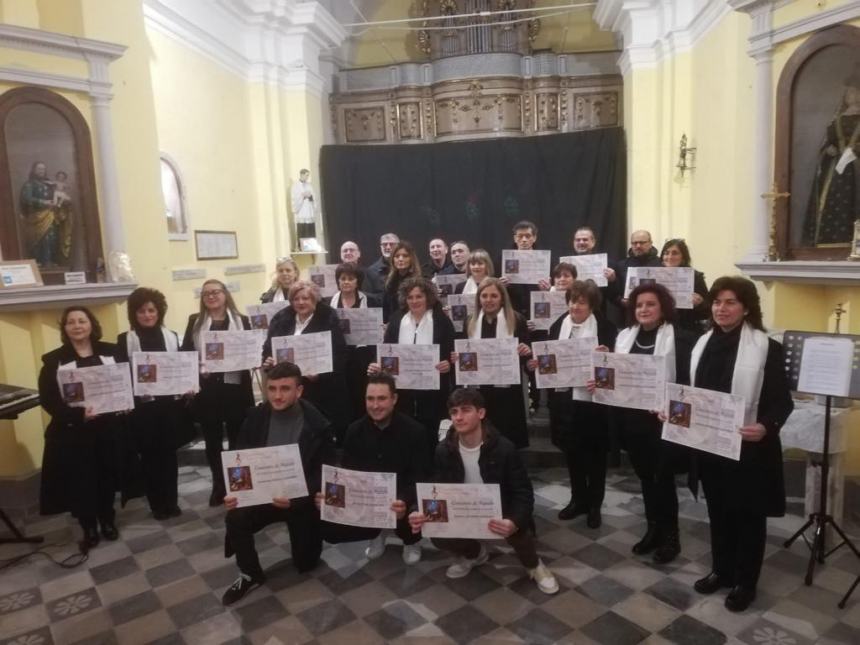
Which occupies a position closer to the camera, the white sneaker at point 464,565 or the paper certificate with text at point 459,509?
the paper certificate with text at point 459,509

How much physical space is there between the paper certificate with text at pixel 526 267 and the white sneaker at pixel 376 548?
223 cm

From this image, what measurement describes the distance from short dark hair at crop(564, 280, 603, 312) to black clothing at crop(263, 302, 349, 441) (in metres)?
1.59

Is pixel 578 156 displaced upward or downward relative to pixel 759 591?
upward

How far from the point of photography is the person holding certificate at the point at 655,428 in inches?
123

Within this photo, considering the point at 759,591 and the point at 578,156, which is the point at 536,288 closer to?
the point at 759,591

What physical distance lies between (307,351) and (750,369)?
8.43ft

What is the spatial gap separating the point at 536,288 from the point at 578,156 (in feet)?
12.6

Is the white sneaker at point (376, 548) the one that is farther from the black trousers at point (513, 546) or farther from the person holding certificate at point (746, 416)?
the person holding certificate at point (746, 416)

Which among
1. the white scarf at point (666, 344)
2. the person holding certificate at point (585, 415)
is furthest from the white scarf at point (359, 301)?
the white scarf at point (666, 344)

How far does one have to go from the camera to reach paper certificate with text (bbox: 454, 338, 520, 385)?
3.69 metres

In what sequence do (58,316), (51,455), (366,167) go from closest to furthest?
(51,455) → (58,316) → (366,167)

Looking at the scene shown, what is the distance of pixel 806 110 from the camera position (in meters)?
3.93

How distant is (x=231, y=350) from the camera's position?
13.4 ft

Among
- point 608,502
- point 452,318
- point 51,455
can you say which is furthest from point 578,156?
point 51,455
